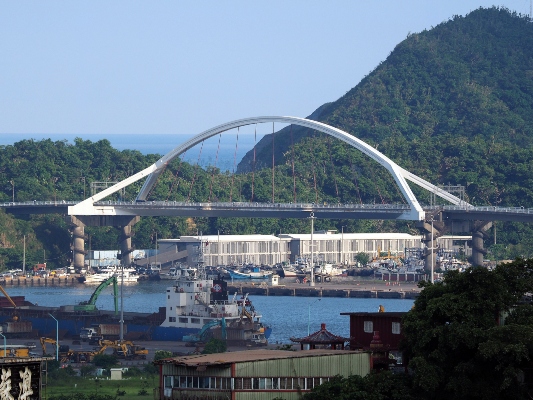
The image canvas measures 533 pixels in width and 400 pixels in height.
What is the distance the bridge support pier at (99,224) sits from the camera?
418 ft

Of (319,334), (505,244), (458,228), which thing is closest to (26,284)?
(458,228)

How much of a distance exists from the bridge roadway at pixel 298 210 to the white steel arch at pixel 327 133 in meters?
1.29

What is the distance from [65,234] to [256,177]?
22.1 meters

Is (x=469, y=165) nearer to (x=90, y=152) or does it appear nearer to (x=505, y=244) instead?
(x=505, y=244)

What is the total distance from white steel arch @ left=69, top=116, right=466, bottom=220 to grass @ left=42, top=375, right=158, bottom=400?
69.6 meters

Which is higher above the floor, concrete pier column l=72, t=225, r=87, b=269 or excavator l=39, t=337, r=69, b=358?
concrete pier column l=72, t=225, r=87, b=269

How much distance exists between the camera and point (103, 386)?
47500 millimetres

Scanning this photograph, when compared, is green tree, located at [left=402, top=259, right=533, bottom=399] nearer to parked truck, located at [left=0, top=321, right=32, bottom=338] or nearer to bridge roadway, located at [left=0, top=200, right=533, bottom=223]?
parked truck, located at [left=0, top=321, right=32, bottom=338]

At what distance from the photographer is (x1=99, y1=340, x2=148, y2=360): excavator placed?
59.6m

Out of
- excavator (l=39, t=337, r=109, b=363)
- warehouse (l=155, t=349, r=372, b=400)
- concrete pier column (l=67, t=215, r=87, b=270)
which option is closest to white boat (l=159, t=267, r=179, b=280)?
concrete pier column (l=67, t=215, r=87, b=270)

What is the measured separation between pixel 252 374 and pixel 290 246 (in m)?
100

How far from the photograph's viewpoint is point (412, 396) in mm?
33656

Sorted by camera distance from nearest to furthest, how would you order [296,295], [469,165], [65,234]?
[296,295] → [65,234] → [469,165]

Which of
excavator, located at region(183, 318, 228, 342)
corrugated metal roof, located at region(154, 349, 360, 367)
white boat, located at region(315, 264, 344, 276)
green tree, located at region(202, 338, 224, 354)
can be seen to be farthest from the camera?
white boat, located at region(315, 264, 344, 276)
